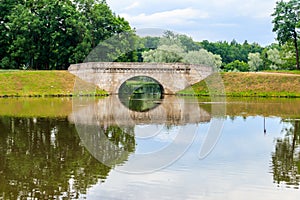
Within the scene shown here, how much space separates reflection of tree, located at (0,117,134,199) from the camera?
9133mm

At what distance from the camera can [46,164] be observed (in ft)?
37.2

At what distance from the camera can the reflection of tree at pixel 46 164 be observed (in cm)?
913

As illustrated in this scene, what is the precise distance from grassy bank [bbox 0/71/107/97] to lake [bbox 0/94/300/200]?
69.4ft

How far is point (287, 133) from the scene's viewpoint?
1722 centimetres

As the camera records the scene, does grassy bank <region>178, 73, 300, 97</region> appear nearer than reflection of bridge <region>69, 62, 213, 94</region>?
Yes

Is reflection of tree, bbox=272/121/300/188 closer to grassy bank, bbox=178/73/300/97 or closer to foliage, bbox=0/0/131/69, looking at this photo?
grassy bank, bbox=178/73/300/97

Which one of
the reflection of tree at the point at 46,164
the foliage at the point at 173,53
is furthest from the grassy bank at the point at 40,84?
the reflection of tree at the point at 46,164

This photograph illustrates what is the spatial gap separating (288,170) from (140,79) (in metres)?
55.2

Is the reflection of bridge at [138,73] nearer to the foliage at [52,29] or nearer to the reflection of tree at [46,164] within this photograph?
the foliage at [52,29]

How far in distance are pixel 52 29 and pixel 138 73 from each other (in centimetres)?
1449

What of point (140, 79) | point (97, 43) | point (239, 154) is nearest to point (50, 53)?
point (97, 43)

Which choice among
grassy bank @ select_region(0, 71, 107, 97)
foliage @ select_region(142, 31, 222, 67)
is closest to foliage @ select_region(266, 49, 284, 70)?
foliage @ select_region(142, 31, 222, 67)

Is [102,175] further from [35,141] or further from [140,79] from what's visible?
[140,79]

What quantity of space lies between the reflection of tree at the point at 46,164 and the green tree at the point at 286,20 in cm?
3900
